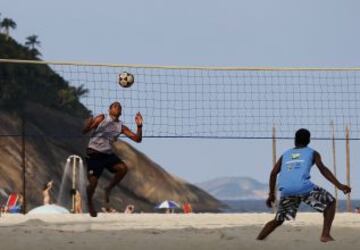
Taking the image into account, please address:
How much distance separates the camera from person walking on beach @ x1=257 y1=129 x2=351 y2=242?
30.4ft

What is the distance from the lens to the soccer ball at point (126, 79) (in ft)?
43.3

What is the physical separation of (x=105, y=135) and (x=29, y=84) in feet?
210

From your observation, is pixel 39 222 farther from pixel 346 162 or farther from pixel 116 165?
pixel 346 162

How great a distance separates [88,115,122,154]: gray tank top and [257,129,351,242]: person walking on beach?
8.57ft

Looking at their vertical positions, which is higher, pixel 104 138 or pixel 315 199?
pixel 104 138

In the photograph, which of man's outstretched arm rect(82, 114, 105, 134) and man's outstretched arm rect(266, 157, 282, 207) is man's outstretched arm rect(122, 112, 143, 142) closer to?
man's outstretched arm rect(82, 114, 105, 134)

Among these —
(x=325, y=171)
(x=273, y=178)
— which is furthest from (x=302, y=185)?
Result: (x=273, y=178)

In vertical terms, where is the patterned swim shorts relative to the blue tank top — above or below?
below

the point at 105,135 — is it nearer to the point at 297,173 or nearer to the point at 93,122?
the point at 93,122

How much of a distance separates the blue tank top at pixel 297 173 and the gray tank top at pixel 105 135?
8.85 feet

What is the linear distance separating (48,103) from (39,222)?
221 ft

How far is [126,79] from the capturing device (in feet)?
43.3

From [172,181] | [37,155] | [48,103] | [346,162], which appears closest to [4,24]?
[48,103]

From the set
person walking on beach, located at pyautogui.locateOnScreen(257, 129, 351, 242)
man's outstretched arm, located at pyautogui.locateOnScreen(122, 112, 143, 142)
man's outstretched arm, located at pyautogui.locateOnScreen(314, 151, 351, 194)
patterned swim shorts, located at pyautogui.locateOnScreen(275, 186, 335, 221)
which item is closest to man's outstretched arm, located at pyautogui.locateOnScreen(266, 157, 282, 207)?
person walking on beach, located at pyautogui.locateOnScreen(257, 129, 351, 242)
